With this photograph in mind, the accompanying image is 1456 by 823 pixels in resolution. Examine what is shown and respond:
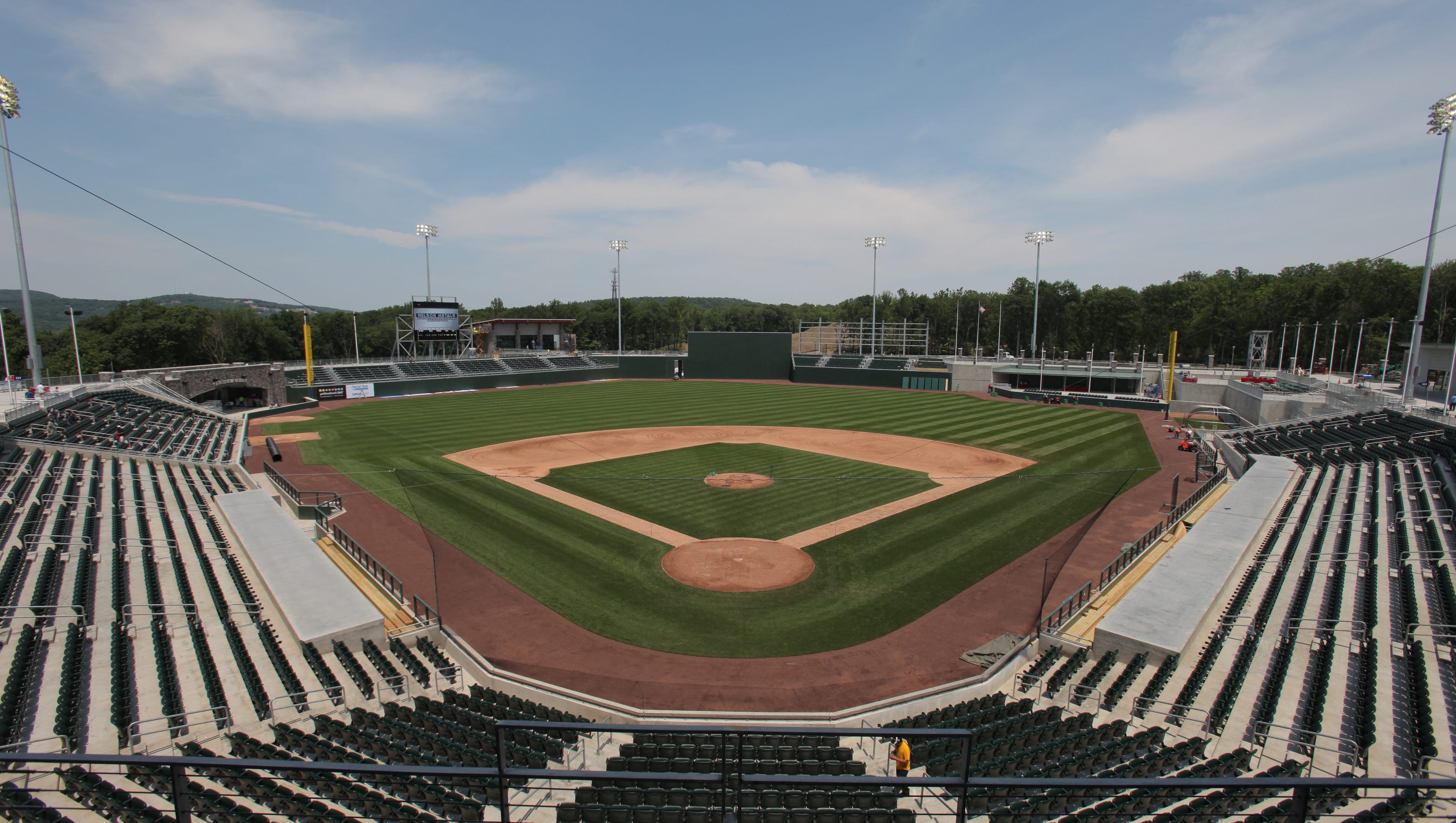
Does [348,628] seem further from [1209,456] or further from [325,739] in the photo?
[1209,456]

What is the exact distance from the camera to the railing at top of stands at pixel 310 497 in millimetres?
23703

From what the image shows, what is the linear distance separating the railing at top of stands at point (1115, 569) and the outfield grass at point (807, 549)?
235cm

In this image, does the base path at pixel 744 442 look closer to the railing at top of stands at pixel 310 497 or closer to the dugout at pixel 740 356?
the railing at top of stands at pixel 310 497

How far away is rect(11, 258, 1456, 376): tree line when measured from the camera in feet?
229

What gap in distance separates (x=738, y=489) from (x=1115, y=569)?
13028mm

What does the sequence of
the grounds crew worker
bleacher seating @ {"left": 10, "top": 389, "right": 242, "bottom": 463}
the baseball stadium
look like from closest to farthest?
1. the baseball stadium
2. the grounds crew worker
3. bleacher seating @ {"left": 10, "top": 389, "right": 242, "bottom": 463}

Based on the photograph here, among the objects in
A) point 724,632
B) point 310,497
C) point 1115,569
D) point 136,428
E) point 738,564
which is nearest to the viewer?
point 724,632

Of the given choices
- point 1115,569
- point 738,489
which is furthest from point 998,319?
point 1115,569

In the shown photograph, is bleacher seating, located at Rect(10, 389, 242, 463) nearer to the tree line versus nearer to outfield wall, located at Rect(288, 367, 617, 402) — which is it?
outfield wall, located at Rect(288, 367, 617, 402)

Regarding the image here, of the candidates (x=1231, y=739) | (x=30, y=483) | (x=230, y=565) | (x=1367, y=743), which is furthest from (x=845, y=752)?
(x=30, y=483)

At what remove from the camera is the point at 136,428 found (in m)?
30.3

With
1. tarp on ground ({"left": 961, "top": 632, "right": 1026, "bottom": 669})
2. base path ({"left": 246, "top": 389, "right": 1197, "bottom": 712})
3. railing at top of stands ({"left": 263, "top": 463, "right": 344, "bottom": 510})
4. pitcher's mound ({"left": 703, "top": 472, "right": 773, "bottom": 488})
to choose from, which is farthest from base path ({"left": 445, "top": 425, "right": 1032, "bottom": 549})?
tarp on ground ({"left": 961, "top": 632, "right": 1026, "bottom": 669})

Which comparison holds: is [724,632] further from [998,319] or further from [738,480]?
[998,319]

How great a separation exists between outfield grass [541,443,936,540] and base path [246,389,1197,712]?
20.2 ft
